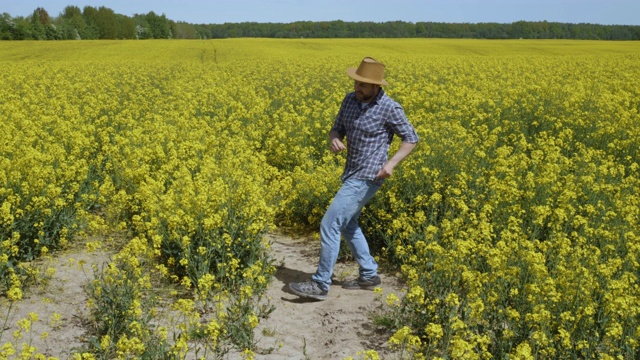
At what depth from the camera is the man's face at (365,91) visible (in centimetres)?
509

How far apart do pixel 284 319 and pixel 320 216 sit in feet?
8.49

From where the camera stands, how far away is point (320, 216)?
7.58m

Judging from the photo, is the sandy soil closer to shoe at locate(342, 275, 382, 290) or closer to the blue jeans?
shoe at locate(342, 275, 382, 290)

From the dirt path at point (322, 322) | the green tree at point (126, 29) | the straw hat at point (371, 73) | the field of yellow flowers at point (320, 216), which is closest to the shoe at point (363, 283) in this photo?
the dirt path at point (322, 322)

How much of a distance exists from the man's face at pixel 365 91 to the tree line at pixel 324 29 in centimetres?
7432

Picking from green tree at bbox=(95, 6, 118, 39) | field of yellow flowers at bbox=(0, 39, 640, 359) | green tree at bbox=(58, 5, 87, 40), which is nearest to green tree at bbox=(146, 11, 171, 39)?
green tree at bbox=(95, 6, 118, 39)

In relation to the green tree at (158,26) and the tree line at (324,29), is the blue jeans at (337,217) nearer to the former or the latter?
the tree line at (324,29)

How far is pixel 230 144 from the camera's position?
884 cm

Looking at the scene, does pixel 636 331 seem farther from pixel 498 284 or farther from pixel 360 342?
pixel 360 342

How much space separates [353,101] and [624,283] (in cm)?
257

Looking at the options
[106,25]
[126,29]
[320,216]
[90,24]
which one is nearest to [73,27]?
[90,24]

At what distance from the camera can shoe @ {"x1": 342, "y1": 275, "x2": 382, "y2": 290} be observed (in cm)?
568

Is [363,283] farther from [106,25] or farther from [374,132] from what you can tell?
[106,25]

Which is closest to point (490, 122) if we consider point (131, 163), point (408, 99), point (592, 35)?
point (408, 99)
